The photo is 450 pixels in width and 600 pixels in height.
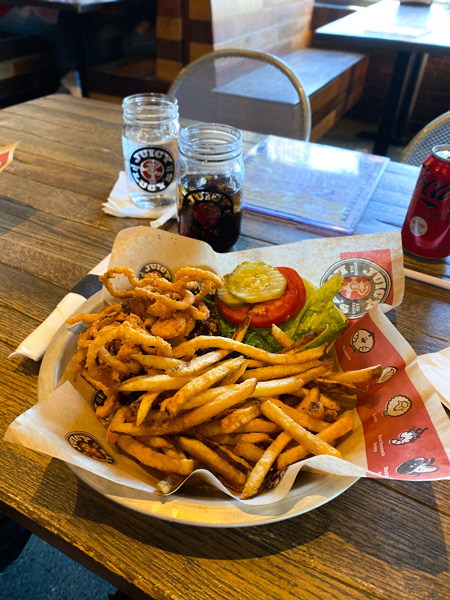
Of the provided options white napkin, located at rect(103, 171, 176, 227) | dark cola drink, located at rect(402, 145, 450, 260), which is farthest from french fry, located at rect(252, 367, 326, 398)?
white napkin, located at rect(103, 171, 176, 227)

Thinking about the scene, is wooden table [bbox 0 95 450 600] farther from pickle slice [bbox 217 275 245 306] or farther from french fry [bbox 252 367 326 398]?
pickle slice [bbox 217 275 245 306]

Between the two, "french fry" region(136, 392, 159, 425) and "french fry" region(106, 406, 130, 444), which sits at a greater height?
"french fry" region(136, 392, 159, 425)

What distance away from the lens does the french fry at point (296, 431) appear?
0.73 m

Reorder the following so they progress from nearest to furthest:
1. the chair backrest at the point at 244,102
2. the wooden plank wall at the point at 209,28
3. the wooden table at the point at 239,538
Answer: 1. the wooden table at the point at 239,538
2. the chair backrest at the point at 244,102
3. the wooden plank wall at the point at 209,28

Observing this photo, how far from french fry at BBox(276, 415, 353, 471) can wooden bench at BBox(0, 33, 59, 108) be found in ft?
17.3

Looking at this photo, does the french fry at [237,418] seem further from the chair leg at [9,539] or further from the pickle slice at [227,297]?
the chair leg at [9,539]

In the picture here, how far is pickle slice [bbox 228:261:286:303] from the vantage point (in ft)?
3.30

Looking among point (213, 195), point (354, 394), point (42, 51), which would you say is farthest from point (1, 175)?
point (42, 51)

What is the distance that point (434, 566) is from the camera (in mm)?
694

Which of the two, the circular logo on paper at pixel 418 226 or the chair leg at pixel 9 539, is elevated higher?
the circular logo on paper at pixel 418 226

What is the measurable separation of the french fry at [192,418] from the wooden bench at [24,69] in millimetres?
5141

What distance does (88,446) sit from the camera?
2.47 ft

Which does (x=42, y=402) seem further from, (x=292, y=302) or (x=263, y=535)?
(x=292, y=302)

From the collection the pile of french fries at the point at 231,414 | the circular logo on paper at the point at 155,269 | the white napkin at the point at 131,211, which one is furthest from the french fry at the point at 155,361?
the white napkin at the point at 131,211
